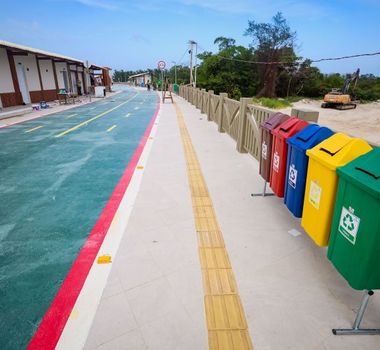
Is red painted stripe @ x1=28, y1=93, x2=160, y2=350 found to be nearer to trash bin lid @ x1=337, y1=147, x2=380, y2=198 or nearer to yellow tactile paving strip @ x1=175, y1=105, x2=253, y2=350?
yellow tactile paving strip @ x1=175, y1=105, x2=253, y2=350

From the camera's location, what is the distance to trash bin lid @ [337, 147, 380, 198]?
1.80m

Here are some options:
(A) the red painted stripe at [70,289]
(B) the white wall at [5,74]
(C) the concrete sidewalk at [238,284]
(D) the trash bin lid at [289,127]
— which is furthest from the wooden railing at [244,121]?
(B) the white wall at [5,74]

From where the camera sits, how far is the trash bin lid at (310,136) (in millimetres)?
2900

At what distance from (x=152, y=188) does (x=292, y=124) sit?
2.60 m

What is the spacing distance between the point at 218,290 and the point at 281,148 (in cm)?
203

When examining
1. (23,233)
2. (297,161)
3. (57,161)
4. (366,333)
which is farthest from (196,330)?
(57,161)

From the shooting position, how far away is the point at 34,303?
2391 mm

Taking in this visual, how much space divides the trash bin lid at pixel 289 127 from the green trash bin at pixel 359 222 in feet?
4.32

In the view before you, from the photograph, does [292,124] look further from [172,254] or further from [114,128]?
[114,128]

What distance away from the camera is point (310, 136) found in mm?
2988

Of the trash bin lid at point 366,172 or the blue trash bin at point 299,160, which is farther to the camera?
the blue trash bin at point 299,160

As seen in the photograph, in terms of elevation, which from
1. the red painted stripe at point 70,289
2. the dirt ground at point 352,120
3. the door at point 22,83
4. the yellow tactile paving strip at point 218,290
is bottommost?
the dirt ground at point 352,120

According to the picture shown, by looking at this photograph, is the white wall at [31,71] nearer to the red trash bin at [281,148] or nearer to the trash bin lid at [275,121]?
the trash bin lid at [275,121]

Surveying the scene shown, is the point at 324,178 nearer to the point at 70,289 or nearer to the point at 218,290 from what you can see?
the point at 218,290
